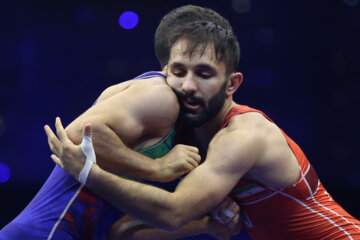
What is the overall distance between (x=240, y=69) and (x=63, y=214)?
9.25 ft

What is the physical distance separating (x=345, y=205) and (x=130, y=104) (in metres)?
3.01

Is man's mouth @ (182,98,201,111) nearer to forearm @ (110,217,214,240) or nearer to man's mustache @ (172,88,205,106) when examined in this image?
man's mustache @ (172,88,205,106)

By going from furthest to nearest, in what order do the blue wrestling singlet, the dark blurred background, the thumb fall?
the dark blurred background
the blue wrestling singlet
the thumb

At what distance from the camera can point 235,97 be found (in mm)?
4254

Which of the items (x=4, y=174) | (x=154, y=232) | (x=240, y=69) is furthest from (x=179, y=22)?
(x=4, y=174)

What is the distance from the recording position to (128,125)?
164 centimetres

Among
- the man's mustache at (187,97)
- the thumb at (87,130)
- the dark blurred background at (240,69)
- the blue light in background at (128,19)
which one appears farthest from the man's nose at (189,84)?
the blue light in background at (128,19)

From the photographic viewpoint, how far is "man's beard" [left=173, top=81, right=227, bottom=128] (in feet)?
5.97

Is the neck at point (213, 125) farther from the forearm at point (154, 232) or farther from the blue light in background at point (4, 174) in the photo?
the blue light in background at point (4, 174)

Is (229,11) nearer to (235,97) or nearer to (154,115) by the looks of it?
(235,97)

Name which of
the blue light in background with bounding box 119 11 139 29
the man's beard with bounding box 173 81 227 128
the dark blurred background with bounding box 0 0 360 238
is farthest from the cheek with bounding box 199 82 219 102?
the blue light in background with bounding box 119 11 139 29

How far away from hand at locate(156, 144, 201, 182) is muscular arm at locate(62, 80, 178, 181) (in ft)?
0.05

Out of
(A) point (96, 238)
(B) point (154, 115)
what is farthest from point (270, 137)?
(A) point (96, 238)

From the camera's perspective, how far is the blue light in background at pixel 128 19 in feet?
14.1
